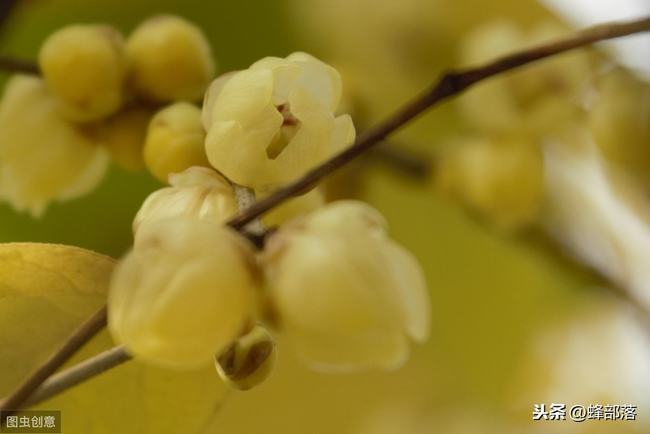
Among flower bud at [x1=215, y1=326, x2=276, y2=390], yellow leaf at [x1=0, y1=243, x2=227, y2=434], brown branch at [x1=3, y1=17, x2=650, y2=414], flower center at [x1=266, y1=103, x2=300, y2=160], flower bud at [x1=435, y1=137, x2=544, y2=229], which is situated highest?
brown branch at [x1=3, y1=17, x2=650, y2=414]

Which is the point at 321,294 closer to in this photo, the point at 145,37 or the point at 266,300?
the point at 266,300

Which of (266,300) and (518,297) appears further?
(518,297)

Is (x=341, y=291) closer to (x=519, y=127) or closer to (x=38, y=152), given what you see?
(x=38, y=152)

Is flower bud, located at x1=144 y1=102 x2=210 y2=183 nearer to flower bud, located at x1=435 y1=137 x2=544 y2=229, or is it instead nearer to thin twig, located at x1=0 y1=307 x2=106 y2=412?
thin twig, located at x1=0 y1=307 x2=106 y2=412

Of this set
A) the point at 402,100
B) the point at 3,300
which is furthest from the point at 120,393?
the point at 402,100

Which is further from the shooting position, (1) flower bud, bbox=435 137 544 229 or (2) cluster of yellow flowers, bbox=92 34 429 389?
(1) flower bud, bbox=435 137 544 229

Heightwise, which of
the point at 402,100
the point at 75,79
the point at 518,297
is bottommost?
the point at 518,297

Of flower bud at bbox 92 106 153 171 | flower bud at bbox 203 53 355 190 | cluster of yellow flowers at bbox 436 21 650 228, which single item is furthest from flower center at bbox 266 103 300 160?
cluster of yellow flowers at bbox 436 21 650 228
